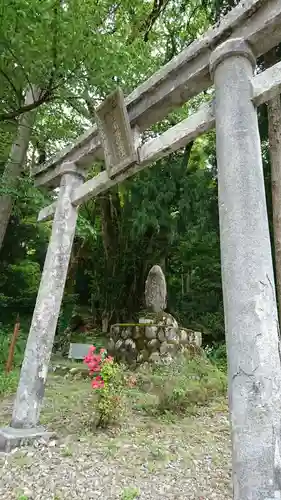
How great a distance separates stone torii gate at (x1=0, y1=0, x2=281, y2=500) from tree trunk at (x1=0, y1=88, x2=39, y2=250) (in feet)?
10.5

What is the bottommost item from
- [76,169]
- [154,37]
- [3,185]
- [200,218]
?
[76,169]

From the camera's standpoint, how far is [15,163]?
22.5 feet

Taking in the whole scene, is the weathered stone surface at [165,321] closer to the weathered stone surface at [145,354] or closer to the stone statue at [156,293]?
the stone statue at [156,293]

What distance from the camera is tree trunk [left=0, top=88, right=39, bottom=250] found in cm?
666

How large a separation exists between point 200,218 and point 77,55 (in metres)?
4.95

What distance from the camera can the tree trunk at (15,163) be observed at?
6.66 meters

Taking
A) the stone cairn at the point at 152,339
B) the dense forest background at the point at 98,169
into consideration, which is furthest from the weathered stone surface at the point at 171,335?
the dense forest background at the point at 98,169

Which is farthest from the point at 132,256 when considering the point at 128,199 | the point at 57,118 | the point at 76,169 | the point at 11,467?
the point at 11,467

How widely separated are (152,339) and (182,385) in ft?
7.35

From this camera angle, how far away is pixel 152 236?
1122 centimetres

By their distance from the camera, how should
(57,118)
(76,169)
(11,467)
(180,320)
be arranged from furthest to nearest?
(180,320) < (57,118) < (76,169) < (11,467)

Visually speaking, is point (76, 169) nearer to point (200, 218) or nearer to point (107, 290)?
point (200, 218)

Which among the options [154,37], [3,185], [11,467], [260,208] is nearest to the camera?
[260,208]

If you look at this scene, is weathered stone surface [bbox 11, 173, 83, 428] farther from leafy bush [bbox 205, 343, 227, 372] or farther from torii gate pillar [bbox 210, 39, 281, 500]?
leafy bush [bbox 205, 343, 227, 372]
